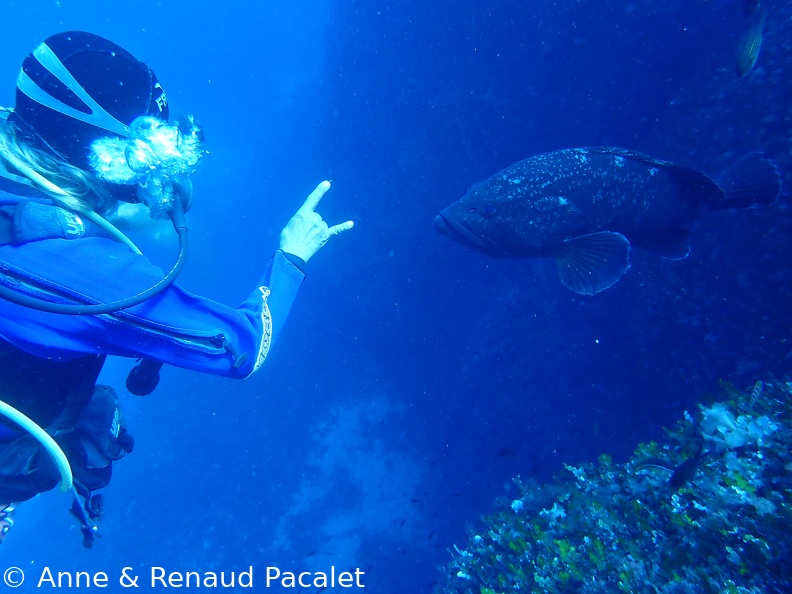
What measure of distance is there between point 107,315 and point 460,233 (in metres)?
3.23

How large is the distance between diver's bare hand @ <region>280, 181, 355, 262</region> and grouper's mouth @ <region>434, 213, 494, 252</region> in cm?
121

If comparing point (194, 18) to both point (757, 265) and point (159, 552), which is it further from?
point (757, 265)

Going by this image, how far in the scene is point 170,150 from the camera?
2352 mm

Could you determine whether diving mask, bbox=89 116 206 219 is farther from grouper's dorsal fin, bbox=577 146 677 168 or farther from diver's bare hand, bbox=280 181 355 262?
grouper's dorsal fin, bbox=577 146 677 168

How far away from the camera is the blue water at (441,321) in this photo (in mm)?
6633

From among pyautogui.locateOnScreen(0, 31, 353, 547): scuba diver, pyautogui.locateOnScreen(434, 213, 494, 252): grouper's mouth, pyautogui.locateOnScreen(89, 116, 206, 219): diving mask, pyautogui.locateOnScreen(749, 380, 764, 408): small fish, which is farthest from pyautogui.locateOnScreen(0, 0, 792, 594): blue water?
pyautogui.locateOnScreen(89, 116, 206, 219): diving mask

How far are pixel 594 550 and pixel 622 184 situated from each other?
4.26 meters

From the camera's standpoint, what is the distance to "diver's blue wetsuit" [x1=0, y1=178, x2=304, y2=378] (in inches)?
72.1

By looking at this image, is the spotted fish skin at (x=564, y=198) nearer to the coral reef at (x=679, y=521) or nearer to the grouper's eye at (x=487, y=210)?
the grouper's eye at (x=487, y=210)

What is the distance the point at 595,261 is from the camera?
4316 mm

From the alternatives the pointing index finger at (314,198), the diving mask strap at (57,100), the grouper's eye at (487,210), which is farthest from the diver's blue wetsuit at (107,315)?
the grouper's eye at (487,210)

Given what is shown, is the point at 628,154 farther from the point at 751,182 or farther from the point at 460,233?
the point at 460,233

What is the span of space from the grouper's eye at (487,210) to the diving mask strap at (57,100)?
319cm

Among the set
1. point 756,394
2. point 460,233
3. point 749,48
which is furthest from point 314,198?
point 756,394
